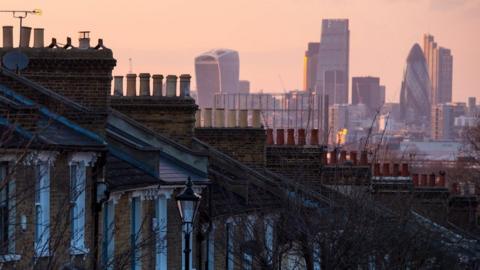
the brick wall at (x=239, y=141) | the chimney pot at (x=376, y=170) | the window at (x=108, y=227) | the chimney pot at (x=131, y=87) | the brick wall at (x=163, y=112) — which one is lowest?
the window at (x=108, y=227)

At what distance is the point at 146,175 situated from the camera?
30.5 m

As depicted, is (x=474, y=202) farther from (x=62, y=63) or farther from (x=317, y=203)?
(x=62, y=63)

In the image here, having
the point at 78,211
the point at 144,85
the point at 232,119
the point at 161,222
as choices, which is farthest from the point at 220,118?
the point at 78,211

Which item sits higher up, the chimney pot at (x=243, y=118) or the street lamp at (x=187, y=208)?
the chimney pot at (x=243, y=118)

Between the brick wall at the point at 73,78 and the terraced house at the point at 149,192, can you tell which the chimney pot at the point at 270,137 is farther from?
the brick wall at the point at 73,78

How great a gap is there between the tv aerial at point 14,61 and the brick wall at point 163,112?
701 cm

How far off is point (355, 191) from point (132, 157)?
9443mm

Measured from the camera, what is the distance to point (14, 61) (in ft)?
98.9

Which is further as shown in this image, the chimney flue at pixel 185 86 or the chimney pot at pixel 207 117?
the chimney pot at pixel 207 117

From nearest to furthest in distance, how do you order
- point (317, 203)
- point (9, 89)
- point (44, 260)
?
1. point (44, 260)
2. point (9, 89)
3. point (317, 203)

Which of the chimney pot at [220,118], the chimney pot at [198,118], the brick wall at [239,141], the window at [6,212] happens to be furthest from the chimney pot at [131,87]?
the window at [6,212]

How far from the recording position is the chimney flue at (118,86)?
3847cm

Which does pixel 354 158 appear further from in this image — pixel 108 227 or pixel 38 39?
pixel 108 227

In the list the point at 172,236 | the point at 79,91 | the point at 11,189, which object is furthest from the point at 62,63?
the point at 11,189
